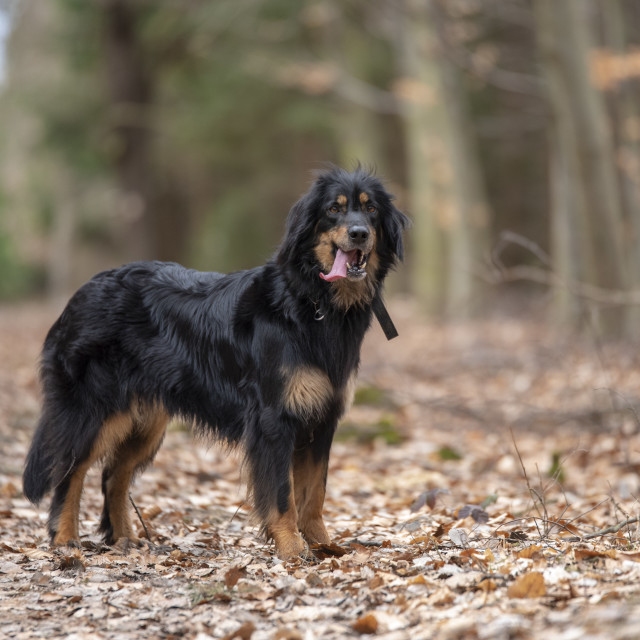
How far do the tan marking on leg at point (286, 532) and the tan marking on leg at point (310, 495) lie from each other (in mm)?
223

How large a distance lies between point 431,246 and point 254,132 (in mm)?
7938

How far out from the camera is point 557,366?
10.6m

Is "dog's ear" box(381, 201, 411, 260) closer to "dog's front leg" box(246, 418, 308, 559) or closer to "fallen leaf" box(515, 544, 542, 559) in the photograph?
"dog's front leg" box(246, 418, 308, 559)

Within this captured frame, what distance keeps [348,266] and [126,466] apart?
195 cm

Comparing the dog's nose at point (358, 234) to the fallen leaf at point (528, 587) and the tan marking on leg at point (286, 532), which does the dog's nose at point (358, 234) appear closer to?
the tan marking on leg at point (286, 532)

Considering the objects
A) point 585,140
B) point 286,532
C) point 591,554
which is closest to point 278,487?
point 286,532

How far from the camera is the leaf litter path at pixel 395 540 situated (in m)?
3.72

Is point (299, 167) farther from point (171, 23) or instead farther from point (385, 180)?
point (385, 180)

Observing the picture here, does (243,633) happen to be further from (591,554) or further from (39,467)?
(39,467)

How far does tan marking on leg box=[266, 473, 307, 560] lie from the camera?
479 centimetres

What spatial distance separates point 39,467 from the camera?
5.33 metres

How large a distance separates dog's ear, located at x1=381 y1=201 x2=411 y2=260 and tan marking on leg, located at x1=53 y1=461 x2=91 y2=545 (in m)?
2.23

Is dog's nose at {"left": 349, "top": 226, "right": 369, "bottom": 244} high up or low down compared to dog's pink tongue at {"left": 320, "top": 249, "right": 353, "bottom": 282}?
up

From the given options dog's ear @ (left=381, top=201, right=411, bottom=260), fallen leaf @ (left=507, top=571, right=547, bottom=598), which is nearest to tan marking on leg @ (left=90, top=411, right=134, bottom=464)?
dog's ear @ (left=381, top=201, right=411, bottom=260)
